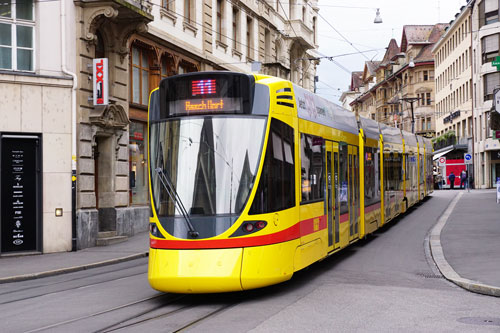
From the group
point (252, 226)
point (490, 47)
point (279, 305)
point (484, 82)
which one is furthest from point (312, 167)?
point (484, 82)

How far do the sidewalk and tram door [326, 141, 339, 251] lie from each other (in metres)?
5.61

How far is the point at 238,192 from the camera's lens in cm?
941

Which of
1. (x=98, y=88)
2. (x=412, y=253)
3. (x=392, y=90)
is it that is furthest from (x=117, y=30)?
(x=392, y=90)

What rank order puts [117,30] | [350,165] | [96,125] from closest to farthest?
1. [350,165]
2. [96,125]
3. [117,30]

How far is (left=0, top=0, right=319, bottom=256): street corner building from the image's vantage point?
1812 centimetres

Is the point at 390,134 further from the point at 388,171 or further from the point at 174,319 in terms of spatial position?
the point at 174,319

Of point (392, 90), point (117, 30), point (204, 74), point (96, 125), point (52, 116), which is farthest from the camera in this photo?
point (392, 90)

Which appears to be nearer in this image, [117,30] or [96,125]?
[96,125]

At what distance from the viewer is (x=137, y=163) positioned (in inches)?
933

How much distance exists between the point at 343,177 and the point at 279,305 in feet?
17.3

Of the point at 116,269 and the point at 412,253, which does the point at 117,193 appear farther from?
the point at 412,253

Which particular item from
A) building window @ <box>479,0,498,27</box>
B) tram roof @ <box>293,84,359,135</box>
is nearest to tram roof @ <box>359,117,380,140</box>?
tram roof @ <box>293,84,359,135</box>

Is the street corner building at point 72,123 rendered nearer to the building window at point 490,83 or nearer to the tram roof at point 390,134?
the tram roof at point 390,134

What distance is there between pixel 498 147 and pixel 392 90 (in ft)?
132
